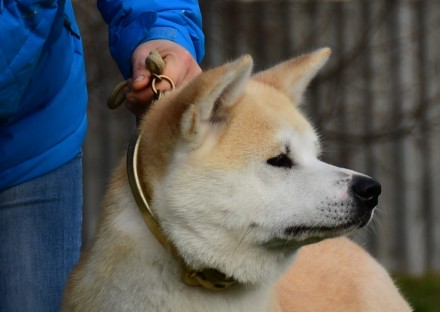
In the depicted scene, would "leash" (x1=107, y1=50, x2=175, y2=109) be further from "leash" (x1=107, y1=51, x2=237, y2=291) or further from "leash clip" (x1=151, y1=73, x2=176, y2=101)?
"leash" (x1=107, y1=51, x2=237, y2=291)

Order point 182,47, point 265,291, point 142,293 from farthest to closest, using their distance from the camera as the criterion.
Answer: point 182,47 < point 265,291 < point 142,293

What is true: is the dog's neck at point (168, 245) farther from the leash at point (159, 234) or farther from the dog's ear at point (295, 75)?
the dog's ear at point (295, 75)

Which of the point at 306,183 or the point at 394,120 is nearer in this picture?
the point at 306,183

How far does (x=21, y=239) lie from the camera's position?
3.42 meters

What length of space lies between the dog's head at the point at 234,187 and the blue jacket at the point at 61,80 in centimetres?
43

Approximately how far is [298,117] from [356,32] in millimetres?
4955

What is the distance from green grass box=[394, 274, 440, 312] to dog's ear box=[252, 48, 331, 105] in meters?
3.16

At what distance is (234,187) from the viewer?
2.96 meters

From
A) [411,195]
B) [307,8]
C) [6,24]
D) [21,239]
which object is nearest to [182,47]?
[6,24]

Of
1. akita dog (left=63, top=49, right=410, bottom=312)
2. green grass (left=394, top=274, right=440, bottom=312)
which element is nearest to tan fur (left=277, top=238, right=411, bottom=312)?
akita dog (left=63, top=49, right=410, bottom=312)

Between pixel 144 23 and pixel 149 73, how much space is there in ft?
0.85

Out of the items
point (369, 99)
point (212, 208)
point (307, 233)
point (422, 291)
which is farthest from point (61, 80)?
point (369, 99)

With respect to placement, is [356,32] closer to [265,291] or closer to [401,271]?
[401,271]

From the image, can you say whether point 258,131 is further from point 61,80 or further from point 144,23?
point 61,80
